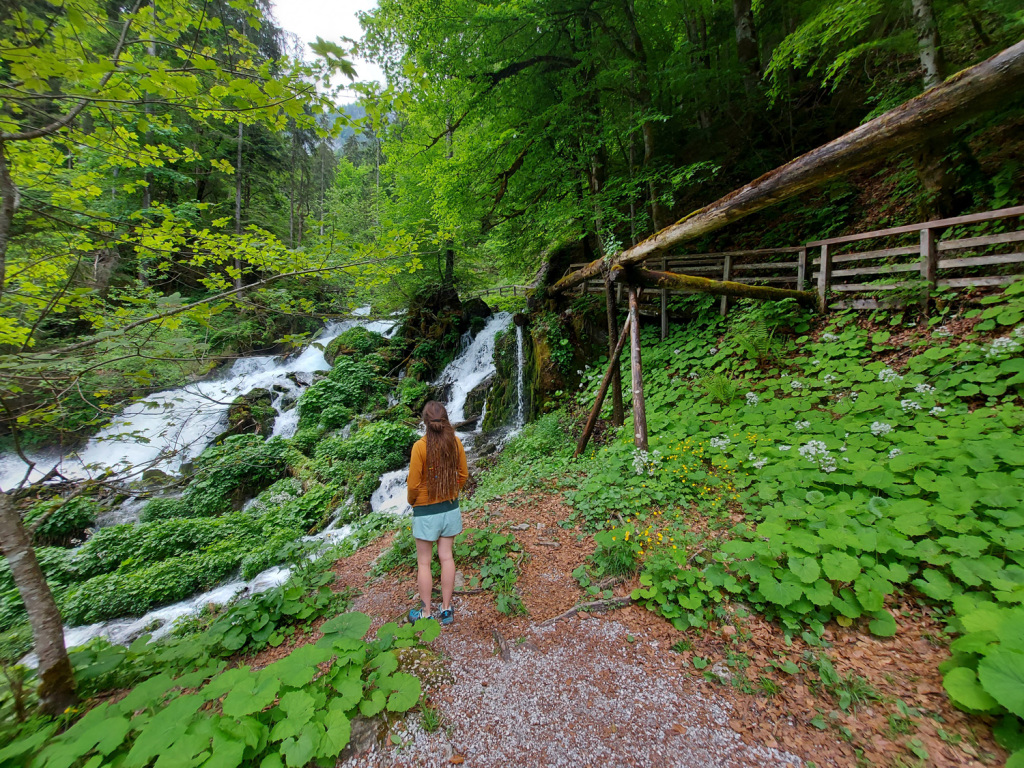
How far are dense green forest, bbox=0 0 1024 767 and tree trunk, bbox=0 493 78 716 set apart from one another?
2cm

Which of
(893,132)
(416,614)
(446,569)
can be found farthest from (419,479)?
(893,132)

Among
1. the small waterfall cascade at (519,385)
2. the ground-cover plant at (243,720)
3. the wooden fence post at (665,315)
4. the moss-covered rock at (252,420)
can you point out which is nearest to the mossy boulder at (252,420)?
the moss-covered rock at (252,420)

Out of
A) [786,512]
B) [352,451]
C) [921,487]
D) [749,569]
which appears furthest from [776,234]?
[352,451]

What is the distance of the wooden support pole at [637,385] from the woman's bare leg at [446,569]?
9.99ft

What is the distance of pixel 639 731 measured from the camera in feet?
6.39

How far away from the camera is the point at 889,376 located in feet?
14.6

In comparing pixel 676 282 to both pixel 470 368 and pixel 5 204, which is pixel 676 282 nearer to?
pixel 5 204

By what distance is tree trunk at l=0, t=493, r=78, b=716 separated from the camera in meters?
1.82

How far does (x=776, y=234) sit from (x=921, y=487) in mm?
7311

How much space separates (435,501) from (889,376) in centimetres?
578

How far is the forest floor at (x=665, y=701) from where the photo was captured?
1.76 metres

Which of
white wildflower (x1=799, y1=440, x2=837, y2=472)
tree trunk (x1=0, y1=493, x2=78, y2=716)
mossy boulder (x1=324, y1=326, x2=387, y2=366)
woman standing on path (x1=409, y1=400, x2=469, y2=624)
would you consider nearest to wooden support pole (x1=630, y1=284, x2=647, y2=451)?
white wildflower (x1=799, y1=440, x2=837, y2=472)

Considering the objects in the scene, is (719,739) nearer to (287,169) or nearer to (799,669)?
(799,669)

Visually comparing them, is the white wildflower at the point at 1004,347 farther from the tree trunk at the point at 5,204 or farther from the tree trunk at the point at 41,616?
the tree trunk at the point at 5,204
